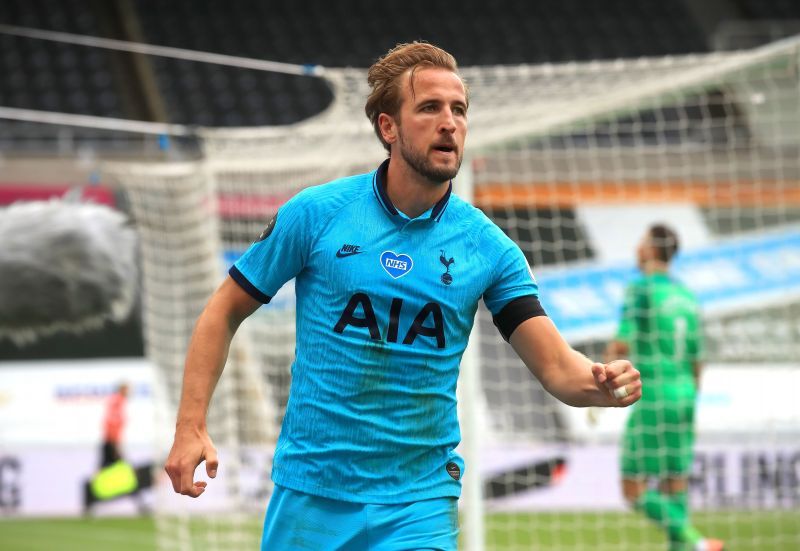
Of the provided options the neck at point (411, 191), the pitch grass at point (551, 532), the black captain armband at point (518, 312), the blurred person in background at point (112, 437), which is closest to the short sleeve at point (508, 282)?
the black captain armband at point (518, 312)

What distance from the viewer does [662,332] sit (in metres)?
7.23

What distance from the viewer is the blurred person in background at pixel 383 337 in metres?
3.09

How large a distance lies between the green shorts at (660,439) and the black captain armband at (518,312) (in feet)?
13.8

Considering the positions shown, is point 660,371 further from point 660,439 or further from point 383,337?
point 383,337

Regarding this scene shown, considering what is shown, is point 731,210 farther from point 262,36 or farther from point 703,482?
point 262,36

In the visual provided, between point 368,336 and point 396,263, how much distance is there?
20 cm

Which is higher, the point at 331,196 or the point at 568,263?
the point at 568,263

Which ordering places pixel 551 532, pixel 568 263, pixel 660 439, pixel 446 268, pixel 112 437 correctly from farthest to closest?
pixel 568 263 → pixel 112 437 → pixel 551 532 → pixel 660 439 → pixel 446 268

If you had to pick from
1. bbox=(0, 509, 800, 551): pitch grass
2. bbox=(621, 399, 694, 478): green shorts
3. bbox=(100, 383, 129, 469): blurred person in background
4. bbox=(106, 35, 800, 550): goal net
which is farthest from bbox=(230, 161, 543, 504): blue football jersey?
bbox=(100, 383, 129, 469): blurred person in background

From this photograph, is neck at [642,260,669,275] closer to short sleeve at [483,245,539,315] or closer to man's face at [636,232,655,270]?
man's face at [636,232,655,270]

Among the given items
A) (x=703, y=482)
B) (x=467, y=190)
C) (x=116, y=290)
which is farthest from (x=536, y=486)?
(x=116, y=290)

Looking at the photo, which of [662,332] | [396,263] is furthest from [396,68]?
[662,332]

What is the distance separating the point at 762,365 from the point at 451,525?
10.6m

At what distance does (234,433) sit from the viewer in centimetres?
879
